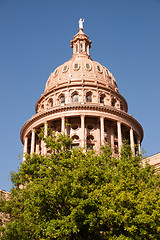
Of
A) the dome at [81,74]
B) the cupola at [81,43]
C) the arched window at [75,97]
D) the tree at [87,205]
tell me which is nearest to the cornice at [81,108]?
the arched window at [75,97]

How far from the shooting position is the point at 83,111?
60.0 meters

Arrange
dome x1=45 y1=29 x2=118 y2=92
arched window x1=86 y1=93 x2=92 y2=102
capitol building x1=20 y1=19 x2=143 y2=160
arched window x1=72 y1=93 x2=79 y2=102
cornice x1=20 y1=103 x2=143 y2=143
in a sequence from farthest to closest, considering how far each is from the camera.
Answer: dome x1=45 y1=29 x2=118 y2=92 → arched window x1=86 y1=93 x2=92 y2=102 → arched window x1=72 y1=93 x2=79 y2=102 → cornice x1=20 y1=103 x2=143 y2=143 → capitol building x1=20 y1=19 x2=143 y2=160

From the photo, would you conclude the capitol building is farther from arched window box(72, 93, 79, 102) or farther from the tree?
the tree

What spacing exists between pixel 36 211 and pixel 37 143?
1495 inches

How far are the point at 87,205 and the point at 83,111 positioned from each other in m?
36.1

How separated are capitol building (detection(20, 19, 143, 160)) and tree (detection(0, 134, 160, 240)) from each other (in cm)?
2603

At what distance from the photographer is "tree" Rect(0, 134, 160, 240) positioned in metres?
24.0

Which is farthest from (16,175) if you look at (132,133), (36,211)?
(132,133)

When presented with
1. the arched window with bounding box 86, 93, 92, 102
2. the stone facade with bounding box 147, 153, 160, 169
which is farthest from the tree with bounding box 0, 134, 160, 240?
the arched window with bounding box 86, 93, 92, 102

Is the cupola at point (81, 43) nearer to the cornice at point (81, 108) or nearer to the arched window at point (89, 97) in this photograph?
the arched window at point (89, 97)

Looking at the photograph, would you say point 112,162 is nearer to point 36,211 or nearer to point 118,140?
point 36,211

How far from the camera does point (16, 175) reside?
33500 millimetres

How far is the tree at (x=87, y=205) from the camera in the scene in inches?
945

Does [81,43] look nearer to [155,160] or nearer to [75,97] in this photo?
[75,97]
